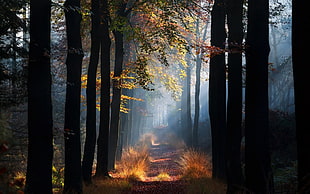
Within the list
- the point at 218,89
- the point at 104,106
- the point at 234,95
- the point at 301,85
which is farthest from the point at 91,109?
the point at 301,85

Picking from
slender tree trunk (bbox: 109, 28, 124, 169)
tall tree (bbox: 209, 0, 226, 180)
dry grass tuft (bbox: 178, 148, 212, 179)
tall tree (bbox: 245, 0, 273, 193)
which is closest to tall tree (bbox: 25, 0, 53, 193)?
tall tree (bbox: 245, 0, 273, 193)

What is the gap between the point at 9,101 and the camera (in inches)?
403

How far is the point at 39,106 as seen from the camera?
710 centimetres

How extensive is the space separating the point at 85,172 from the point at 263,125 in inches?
247

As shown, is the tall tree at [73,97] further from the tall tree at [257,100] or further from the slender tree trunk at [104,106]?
the tall tree at [257,100]

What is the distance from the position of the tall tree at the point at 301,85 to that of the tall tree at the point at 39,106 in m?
4.33

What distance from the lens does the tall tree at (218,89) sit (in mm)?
11922

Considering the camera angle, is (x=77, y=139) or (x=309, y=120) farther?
(x=77, y=139)

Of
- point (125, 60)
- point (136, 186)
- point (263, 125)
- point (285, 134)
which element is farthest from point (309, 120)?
point (125, 60)

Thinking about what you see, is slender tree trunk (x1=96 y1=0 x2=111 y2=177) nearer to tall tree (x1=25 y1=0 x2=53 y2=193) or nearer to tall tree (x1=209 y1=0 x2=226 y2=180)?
tall tree (x1=209 y1=0 x2=226 y2=180)

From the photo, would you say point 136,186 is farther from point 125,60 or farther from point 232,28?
point 125,60

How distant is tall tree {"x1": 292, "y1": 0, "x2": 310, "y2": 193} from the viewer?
207 inches

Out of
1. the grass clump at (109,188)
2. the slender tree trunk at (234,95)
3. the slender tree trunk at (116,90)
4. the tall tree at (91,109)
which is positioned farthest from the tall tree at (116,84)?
the slender tree trunk at (234,95)

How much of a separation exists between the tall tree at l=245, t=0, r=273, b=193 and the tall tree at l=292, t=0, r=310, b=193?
65.1 inches
